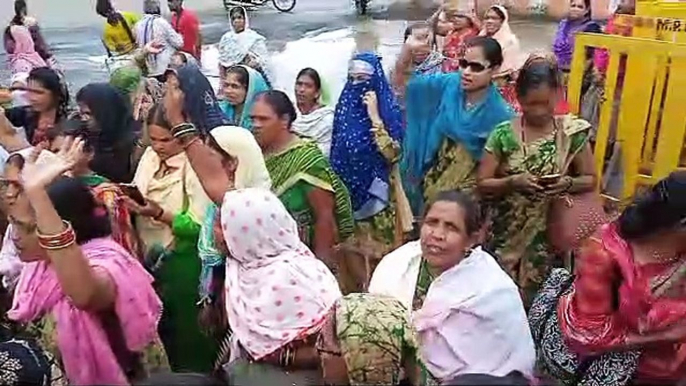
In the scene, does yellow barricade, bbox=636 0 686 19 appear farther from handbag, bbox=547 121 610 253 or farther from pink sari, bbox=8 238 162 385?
pink sari, bbox=8 238 162 385

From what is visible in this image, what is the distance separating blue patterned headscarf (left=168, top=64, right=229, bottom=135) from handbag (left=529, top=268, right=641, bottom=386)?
1.50 meters

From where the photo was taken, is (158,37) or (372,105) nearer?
(372,105)

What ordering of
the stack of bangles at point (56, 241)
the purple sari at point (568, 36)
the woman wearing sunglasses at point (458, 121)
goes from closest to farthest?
the stack of bangles at point (56, 241)
the woman wearing sunglasses at point (458, 121)
the purple sari at point (568, 36)

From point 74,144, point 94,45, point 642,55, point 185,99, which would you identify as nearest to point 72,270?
point 74,144

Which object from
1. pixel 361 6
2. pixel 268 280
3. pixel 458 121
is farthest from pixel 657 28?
pixel 361 6

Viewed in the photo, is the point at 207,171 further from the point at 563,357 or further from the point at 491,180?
the point at 563,357

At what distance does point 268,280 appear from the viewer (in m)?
3.01

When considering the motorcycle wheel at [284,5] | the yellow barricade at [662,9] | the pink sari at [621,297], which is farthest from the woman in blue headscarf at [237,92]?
the motorcycle wheel at [284,5]

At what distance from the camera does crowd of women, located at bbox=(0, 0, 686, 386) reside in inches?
107

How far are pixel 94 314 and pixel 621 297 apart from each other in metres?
1.53

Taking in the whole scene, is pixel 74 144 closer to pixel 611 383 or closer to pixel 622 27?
pixel 611 383

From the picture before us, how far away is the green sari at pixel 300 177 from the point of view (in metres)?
4.14

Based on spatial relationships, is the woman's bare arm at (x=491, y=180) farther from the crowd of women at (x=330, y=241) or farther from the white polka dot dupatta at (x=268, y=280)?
the white polka dot dupatta at (x=268, y=280)

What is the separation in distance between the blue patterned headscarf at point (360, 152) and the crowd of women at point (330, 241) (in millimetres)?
13
